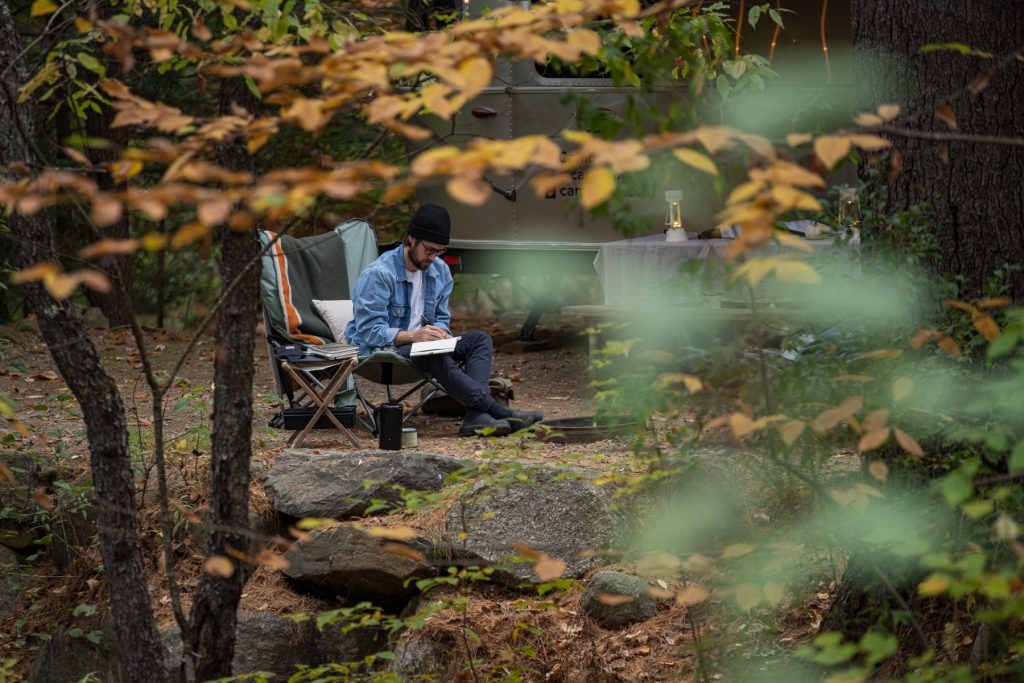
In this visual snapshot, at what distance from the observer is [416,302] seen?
643 centimetres

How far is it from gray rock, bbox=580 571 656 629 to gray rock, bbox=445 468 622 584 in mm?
188

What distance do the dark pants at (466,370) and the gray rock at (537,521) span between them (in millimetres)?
1298

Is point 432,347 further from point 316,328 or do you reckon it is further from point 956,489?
point 956,489

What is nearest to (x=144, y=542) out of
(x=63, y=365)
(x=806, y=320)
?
(x=63, y=365)

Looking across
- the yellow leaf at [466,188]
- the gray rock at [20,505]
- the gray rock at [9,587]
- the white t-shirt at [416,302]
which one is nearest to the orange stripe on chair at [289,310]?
the white t-shirt at [416,302]

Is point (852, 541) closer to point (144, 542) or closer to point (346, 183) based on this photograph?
point (346, 183)

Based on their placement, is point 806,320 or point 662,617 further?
point 662,617

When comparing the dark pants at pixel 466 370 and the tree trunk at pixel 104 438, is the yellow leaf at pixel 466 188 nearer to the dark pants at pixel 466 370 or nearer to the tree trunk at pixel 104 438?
the tree trunk at pixel 104 438

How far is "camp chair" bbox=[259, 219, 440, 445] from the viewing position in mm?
5973

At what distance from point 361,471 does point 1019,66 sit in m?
3.06

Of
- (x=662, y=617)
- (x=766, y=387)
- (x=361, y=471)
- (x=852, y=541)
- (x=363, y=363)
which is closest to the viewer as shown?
(x=766, y=387)

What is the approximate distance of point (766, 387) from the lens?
2387mm

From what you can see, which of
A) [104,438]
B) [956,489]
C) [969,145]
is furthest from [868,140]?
[104,438]

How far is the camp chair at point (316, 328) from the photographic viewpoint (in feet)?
19.6
